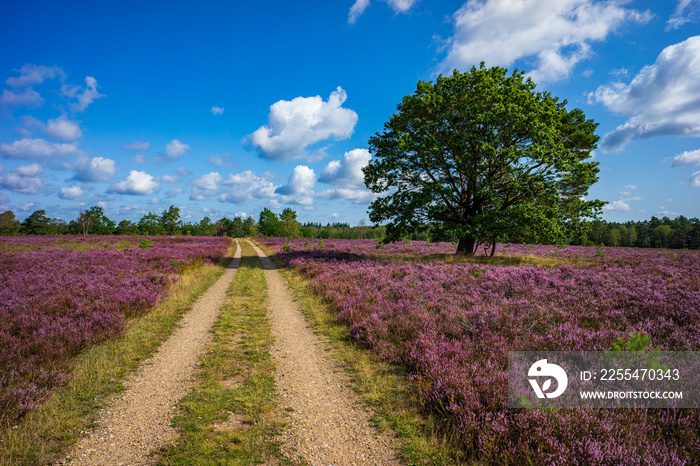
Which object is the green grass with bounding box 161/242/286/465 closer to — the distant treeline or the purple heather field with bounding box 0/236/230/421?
the purple heather field with bounding box 0/236/230/421

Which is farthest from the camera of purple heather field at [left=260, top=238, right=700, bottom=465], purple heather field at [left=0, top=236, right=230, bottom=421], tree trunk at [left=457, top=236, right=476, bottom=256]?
tree trunk at [left=457, top=236, right=476, bottom=256]

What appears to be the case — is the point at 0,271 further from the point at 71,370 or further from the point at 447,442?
the point at 447,442

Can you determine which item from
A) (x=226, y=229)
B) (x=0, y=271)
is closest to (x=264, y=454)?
(x=0, y=271)

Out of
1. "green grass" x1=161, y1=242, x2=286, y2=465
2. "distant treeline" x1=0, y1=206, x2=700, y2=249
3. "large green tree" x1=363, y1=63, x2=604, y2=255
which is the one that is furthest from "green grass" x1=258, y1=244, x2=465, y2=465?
"distant treeline" x1=0, y1=206, x2=700, y2=249

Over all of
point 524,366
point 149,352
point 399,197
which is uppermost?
point 399,197

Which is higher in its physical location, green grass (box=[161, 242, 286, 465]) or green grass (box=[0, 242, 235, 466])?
green grass (box=[0, 242, 235, 466])

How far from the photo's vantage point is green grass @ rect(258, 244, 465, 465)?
3.80m

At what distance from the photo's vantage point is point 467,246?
23.1m

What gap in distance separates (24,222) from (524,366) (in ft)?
410

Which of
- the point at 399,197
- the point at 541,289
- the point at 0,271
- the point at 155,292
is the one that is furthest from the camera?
the point at 399,197

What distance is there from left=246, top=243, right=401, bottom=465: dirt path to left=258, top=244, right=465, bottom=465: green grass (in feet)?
0.83

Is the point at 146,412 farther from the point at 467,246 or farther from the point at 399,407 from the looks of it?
the point at 467,246

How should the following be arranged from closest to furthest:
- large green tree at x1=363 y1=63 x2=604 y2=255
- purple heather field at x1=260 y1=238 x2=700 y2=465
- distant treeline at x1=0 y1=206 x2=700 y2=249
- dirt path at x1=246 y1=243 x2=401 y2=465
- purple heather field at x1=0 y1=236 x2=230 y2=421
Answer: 1. purple heather field at x1=260 y1=238 x2=700 y2=465
2. dirt path at x1=246 y1=243 x2=401 y2=465
3. purple heather field at x1=0 y1=236 x2=230 y2=421
4. large green tree at x1=363 y1=63 x2=604 y2=255
5. distant treeline at x1=0 y1=206 x2=700 y2=249

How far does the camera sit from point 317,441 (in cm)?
413
